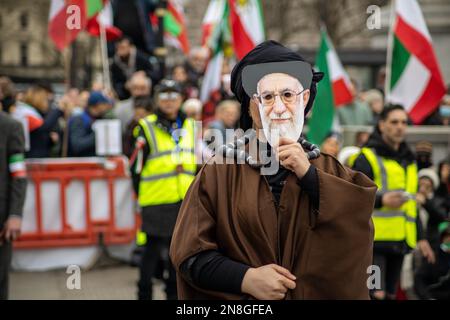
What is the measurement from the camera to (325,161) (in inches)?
114

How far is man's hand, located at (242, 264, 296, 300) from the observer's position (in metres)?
2.62

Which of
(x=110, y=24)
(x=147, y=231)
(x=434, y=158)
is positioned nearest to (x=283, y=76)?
(x=147, y=231)

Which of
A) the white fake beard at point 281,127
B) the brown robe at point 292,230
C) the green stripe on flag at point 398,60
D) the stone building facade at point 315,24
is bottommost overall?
the brown robe at point 292,230

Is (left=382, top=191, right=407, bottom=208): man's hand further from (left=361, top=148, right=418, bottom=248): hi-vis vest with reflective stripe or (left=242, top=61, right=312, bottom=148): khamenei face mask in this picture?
(left=242, top=61, right=312, bottom=148): khamenei face mask

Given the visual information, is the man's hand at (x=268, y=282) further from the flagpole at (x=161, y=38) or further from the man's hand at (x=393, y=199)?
the flagpole at (x=161, y=38)

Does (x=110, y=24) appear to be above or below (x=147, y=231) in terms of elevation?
above

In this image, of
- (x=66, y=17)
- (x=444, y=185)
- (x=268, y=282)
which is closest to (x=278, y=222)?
(x=268, y=282)

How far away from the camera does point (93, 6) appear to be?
1006 cm

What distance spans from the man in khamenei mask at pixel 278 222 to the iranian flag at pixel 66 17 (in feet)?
21.6

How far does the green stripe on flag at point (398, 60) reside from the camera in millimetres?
8367

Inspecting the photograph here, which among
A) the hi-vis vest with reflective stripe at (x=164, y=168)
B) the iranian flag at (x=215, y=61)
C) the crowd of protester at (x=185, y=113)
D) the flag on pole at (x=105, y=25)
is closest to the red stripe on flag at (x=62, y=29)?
the crowd of protester at (x=185, y=113)

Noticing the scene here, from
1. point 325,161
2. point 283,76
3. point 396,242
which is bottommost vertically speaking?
point 396,242
